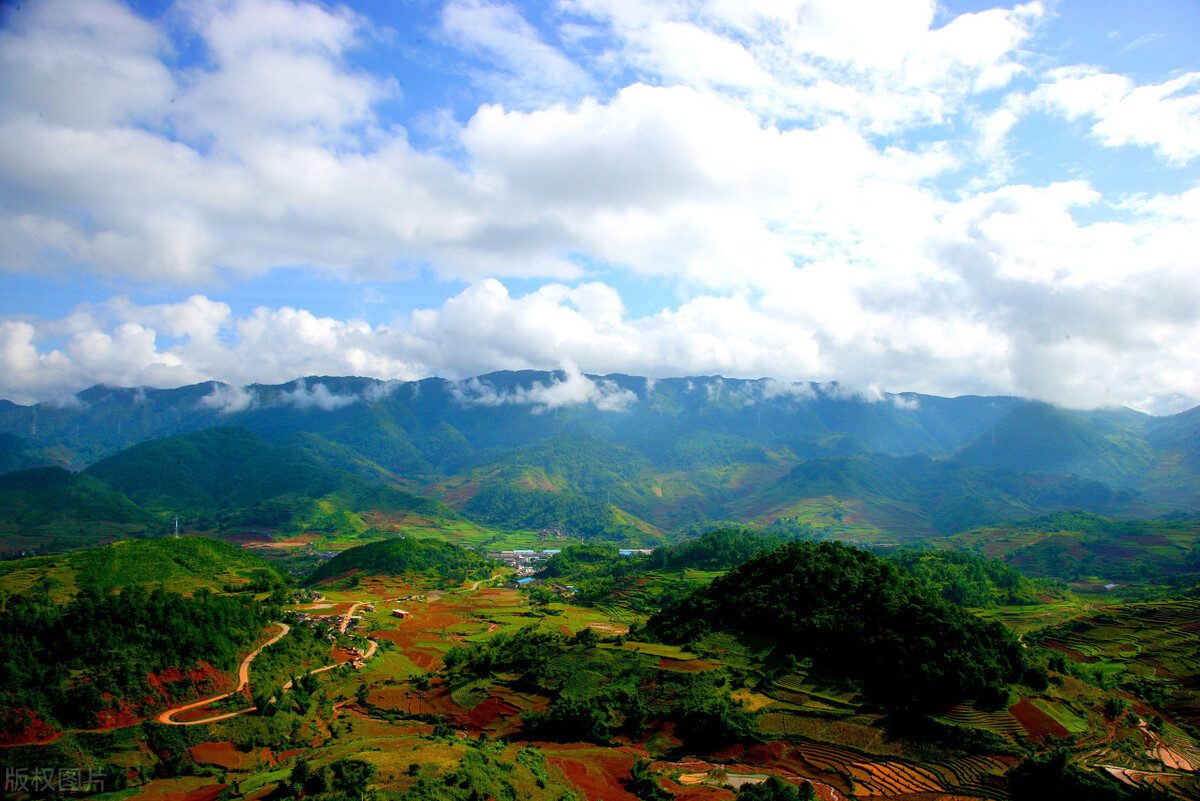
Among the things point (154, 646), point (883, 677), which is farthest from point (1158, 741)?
point (154, 646)

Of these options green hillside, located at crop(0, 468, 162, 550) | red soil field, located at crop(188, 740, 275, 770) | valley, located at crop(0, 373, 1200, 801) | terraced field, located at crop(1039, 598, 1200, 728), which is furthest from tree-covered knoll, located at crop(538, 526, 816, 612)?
green hillside, located at crop(0, 468, 162, 550)

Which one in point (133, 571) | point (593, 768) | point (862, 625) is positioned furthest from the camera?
point (133, 571)

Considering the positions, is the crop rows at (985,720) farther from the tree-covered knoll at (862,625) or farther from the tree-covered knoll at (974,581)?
the tree-covered knoll at (974,581)

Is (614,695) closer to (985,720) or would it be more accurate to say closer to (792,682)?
(792,682)

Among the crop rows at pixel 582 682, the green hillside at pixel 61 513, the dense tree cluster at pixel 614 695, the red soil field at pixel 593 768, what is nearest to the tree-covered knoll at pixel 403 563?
the green hillside at pixel 61 513

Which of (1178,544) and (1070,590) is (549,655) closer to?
(1070,590)

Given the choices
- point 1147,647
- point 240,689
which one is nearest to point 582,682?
point 240,689
